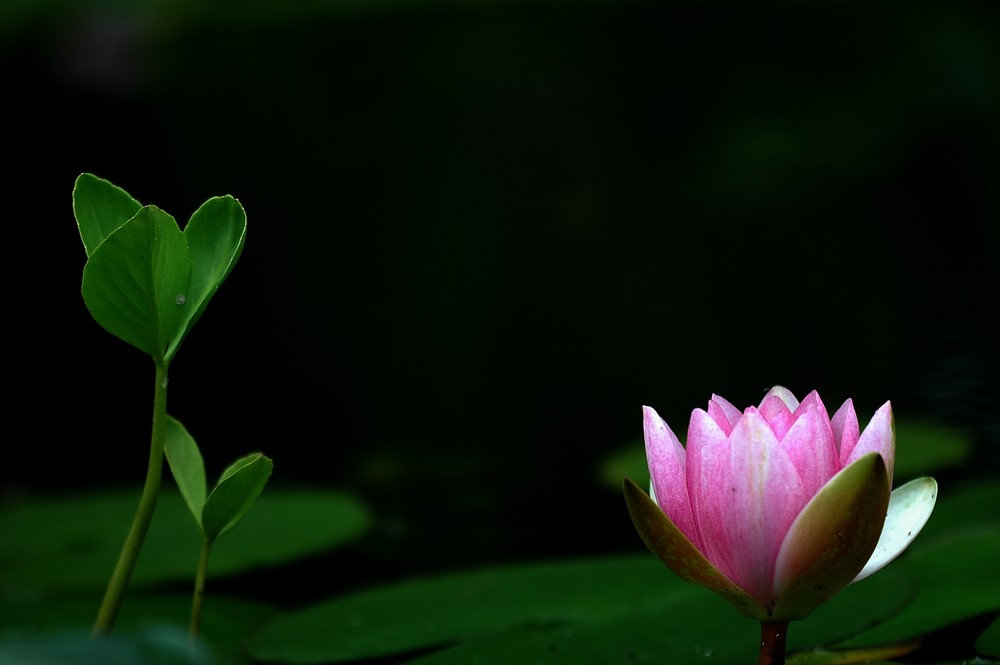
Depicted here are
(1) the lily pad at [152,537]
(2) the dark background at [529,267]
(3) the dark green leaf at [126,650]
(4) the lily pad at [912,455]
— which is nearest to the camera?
(3) the dark green leaf at [126,650]

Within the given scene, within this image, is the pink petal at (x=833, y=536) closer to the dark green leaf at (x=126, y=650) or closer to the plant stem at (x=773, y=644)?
the plant stem at (x=773, y=644)

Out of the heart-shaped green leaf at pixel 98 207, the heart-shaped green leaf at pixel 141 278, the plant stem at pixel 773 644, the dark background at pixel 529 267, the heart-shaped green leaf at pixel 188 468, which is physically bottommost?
the plant stem at pixel 773 644

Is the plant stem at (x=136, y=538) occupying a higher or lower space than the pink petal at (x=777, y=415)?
lower

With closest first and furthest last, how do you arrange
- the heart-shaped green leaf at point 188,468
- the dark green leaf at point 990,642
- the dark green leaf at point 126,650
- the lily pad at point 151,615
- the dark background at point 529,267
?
the dark green leaf at point 126,650
the heart-shaped green leaf at point 188,468
the dark green leaf at point 990,642
the lily pad at point 151,615
the dark background at point 529,267

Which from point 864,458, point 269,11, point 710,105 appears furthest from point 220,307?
point 269,11

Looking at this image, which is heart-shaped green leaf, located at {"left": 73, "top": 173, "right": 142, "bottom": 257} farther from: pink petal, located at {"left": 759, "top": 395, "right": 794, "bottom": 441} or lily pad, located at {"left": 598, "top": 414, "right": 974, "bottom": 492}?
lily pad, located at {"left": 598, "top": 414, "right": 974, "bottom": 492}

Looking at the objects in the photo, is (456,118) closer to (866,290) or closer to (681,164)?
(681,164)

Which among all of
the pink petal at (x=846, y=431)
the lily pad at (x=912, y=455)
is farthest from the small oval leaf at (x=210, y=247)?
the lily pad at (x=912, y=455)

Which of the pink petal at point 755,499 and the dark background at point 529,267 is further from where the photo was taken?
the dark background at point 529,267
